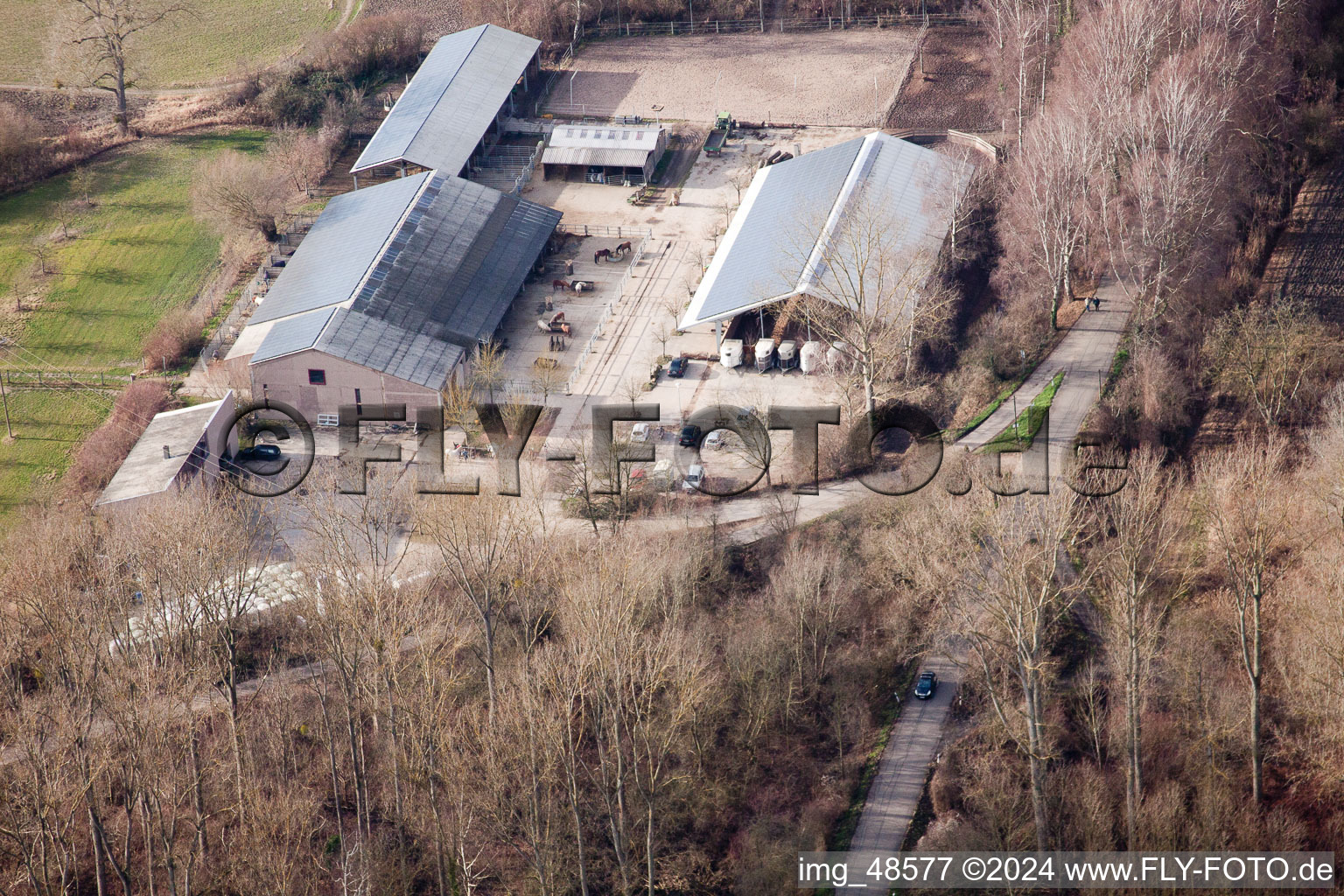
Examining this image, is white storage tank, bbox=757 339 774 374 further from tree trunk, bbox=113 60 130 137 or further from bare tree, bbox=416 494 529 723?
tree trunk, bbox=113 60 130 137

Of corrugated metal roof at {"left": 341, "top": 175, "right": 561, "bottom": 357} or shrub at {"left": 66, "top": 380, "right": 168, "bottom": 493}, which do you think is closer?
shrub at {"left": 66, "top": 380, "right": 168, "bottom": 493}

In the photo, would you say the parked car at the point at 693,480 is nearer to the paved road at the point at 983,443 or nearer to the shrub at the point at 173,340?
the paved road at the point at 983,443

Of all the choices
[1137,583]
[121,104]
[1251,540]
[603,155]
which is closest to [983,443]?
[1137,583]

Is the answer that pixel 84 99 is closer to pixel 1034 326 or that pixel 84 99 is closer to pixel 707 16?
pixel 707 16

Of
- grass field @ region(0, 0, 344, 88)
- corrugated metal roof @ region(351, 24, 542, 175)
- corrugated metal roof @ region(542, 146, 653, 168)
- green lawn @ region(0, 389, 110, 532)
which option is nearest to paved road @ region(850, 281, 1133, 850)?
corrugated metal roof @ region(542, 146, 653, 168)

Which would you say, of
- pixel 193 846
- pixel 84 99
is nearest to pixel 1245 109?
pixel 193 846

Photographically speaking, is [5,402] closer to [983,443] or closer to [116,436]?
[116,436]

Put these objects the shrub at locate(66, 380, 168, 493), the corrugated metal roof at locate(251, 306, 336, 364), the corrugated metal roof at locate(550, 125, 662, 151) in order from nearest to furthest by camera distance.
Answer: the shrub at locate(66, 380, 168, 493)
the corrugated metal roof at locate(251, 306, 336, 364)
the corrugated metal roof at locate(550, 125, 662, 151)
